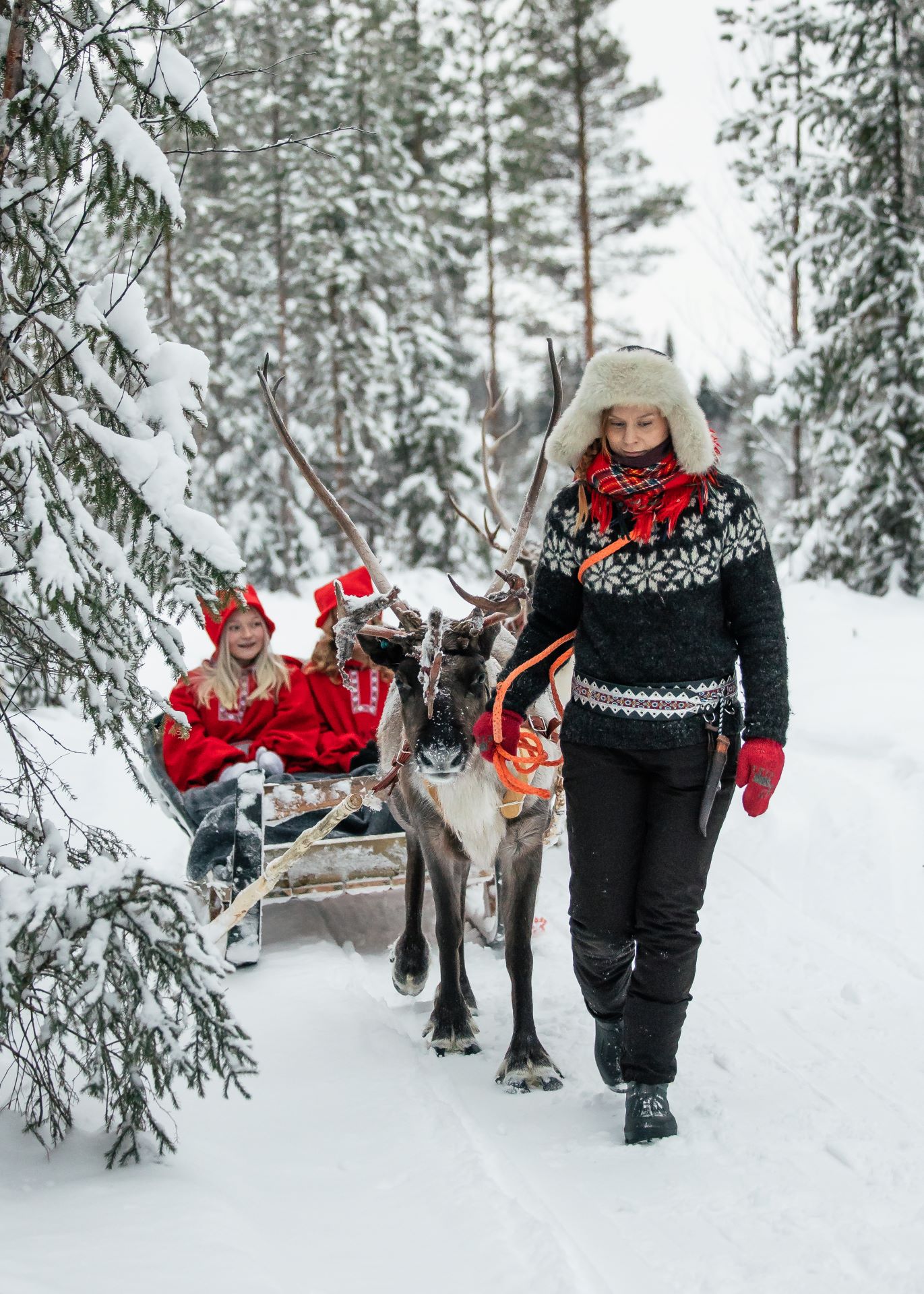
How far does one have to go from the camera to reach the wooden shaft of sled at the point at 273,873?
3.29m

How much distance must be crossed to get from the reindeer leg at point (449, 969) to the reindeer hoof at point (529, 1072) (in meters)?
0.30

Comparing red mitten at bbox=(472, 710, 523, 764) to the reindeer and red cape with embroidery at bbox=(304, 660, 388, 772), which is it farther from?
red cape with embroidery at bbox=(304, 660, 388, 772)

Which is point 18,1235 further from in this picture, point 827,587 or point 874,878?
point 827,587

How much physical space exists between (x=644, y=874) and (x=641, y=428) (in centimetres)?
127

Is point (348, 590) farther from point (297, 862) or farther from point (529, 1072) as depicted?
point (529, 1072)

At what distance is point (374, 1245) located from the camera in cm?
245

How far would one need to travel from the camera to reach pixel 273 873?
362 cm

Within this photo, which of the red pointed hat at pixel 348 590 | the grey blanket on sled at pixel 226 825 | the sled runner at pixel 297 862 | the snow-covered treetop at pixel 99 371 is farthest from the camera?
the red pointed hat at pixel 348 590

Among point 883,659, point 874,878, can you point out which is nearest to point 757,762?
point 874,878

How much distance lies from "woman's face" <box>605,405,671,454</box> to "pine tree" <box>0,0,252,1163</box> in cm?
117

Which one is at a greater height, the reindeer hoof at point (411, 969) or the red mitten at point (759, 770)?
the red mitten at point (759, 770)

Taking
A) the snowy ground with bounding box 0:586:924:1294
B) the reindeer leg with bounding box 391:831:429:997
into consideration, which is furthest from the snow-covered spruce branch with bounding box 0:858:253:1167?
the reindeer leg with bounding box 391:831:429:997

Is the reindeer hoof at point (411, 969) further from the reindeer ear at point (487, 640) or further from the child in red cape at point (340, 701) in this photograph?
the child in red cape at point (340, 701)

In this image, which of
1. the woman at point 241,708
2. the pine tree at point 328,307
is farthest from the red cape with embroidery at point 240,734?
the pine tree at point 328,307
